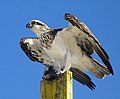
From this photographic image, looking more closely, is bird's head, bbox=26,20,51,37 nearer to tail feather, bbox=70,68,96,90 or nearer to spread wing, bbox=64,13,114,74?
spread wing, bbox=64,13,114,74

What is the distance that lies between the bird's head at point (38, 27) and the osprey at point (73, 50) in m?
0.36

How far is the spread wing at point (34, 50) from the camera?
7.50 m

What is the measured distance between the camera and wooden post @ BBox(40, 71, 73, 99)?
348cm

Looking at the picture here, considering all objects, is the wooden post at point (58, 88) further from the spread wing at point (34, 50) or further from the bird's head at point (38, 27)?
the bird's head at point (38, 27)

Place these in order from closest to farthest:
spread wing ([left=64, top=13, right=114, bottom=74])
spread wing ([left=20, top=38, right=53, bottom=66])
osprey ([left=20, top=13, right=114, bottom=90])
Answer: spread wing ([left=64, top=13, right=114, bottom=74]) → osprey ([left=20, top=13, right=114, bottom=90]) → spread wing ([left=20, top=38, right=53, bottom=66])

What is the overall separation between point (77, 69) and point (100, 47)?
772 millimetres

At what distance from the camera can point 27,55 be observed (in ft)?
26.2

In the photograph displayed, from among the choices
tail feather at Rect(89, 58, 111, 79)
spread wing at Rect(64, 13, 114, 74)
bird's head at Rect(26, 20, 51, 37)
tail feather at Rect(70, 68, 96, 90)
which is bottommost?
tail feather at Rect(70, 68, 96, 90)

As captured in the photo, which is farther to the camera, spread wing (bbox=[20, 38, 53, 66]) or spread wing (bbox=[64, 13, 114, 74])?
spread wing (bbox=[20, 38, 53, 66])

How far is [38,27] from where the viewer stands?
323 inches

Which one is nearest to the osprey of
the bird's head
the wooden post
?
the bird's head

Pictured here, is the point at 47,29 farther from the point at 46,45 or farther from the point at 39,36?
the point at 46,45

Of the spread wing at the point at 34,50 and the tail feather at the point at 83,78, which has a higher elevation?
the spread wing at the point at 34,50

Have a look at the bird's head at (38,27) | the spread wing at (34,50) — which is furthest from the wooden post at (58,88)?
the bird's head at (38,27)
